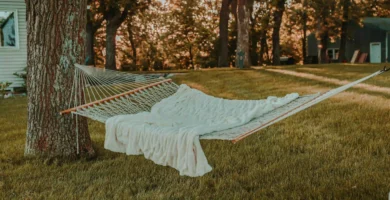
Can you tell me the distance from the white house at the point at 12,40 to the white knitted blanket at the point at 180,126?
8.22 meters

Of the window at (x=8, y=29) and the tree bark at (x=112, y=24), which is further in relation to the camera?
the tree bark at (x=112, y=24)

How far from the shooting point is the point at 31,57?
396 cm

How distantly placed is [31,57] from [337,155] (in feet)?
8.47

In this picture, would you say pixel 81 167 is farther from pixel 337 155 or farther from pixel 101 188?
pixel 337 155

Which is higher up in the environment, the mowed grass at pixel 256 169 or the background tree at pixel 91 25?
the background tree at pixel 91 25

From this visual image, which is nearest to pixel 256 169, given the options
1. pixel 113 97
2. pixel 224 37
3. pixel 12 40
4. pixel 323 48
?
pixel 113 97

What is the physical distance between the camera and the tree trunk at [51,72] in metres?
3.89

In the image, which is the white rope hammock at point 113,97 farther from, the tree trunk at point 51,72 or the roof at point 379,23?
the roof at point 379,23

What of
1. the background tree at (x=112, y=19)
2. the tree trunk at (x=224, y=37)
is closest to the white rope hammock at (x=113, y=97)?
the background tree at (x=112, y=19)

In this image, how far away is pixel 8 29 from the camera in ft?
36.9

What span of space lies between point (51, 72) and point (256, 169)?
70.0 inches

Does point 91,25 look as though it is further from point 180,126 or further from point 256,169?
point 180,126

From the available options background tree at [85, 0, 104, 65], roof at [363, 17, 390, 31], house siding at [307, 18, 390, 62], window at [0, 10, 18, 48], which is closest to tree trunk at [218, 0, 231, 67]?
background tree at [85, 0, 104, 65]

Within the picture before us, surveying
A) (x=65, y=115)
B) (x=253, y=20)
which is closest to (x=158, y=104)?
(x=65, y=115)
